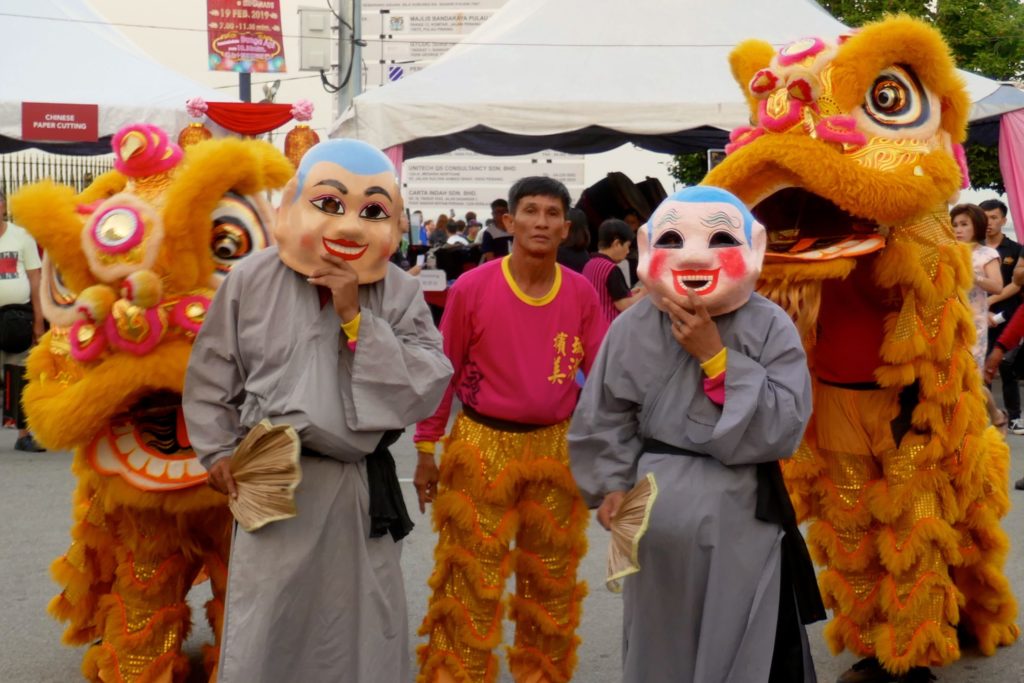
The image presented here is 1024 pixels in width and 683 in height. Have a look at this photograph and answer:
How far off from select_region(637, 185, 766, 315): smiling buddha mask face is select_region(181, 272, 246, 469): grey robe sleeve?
1.10 meters

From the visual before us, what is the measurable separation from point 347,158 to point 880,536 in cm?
231

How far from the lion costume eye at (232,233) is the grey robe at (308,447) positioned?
0.74 meters

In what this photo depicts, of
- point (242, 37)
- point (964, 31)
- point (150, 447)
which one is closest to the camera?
point (150, 447)

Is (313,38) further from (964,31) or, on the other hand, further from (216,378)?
(216,378)

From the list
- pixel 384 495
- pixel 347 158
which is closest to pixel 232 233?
pixel 347 158

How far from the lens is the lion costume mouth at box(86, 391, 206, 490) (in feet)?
13.9

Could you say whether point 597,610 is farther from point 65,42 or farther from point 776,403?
point 65,42

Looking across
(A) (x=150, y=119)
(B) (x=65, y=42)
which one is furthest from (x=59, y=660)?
(B) (x=65, y=42)

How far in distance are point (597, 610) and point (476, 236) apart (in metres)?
16.5

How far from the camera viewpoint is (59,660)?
5.11 m

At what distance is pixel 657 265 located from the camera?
11.9 ft

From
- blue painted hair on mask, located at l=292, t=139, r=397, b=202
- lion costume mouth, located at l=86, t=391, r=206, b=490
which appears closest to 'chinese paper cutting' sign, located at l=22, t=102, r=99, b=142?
lion costume mouth, located at l=86, t=391, r=206, b=490

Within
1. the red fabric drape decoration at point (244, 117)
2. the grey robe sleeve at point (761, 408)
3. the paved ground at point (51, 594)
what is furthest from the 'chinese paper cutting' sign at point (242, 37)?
the grey robe sleeve at point (761, 408)

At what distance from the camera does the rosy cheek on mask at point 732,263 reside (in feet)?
11.7
